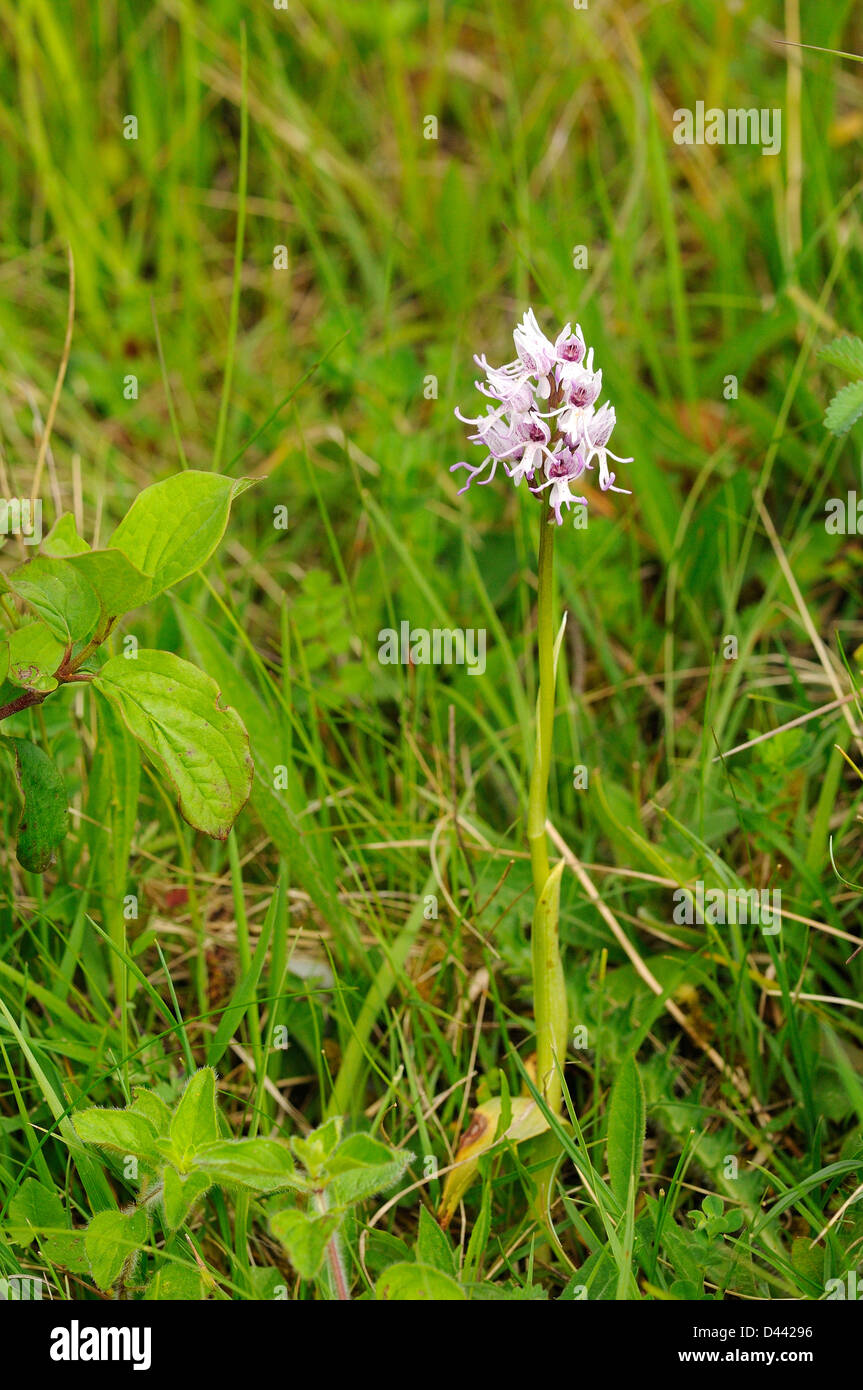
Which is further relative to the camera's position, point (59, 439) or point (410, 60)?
point (410, 60)

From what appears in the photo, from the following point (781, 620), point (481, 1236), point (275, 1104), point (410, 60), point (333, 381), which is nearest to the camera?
point (481, 1236)

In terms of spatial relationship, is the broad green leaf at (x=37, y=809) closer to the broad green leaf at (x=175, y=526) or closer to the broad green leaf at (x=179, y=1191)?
the broad green leaf at (x=175, y=526)

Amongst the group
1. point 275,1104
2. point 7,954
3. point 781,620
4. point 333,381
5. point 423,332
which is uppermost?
point 423,332

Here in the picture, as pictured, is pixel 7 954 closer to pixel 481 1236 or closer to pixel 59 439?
pixel 481 1236

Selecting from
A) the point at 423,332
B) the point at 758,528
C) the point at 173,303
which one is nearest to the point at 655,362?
the point at 758,528

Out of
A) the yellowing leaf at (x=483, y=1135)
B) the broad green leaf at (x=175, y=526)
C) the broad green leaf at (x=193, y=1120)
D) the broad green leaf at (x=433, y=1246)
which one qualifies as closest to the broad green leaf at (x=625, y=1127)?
the yellowing leaf at (x=483, y=1135)

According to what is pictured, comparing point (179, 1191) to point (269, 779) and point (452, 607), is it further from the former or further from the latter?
point (452, 607)

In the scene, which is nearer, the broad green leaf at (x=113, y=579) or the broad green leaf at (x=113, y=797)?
the broad green leaf at (x=113, y=579)

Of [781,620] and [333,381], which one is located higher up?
[333,381]
